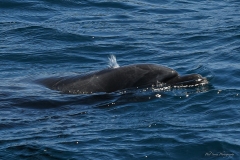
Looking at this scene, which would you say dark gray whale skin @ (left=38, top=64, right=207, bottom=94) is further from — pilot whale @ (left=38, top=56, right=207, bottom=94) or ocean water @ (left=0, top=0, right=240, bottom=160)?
ocean water @ (left=0, top=0, right=240, bottom=160)

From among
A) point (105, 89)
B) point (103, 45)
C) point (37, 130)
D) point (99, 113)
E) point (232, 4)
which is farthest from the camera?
point (232, 4)

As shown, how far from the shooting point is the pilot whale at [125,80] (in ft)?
38.7

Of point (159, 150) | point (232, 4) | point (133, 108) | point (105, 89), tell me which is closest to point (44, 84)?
point (105, 89)

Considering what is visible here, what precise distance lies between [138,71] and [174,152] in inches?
121

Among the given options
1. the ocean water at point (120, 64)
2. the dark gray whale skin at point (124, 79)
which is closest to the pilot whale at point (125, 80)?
the dark gray whale skin at point (124, 79)

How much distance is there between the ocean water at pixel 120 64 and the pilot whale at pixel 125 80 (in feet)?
0.61

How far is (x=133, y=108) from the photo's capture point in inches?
434

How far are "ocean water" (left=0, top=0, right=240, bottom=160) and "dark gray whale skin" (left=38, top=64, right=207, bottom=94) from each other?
0.63 feet

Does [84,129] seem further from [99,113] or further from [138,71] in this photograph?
[138,71]

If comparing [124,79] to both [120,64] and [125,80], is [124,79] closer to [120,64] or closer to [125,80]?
[125,80]

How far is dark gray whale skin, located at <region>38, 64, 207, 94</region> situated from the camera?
11797mm

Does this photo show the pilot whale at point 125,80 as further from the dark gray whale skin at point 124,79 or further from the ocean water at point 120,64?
the ocean water at point 120,64

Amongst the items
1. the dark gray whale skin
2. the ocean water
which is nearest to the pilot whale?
the dark gray whale skin

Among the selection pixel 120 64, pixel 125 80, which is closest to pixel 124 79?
pixel 125 80
